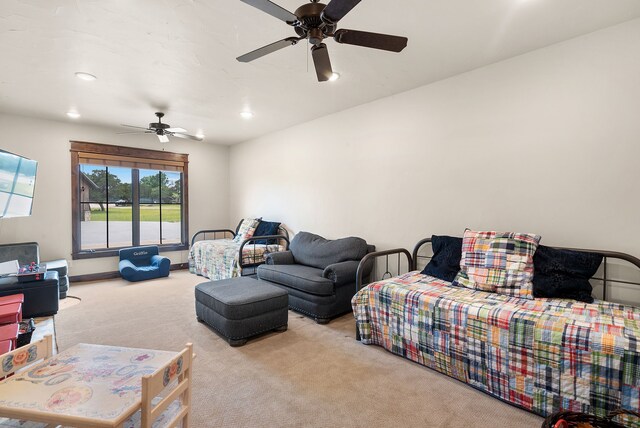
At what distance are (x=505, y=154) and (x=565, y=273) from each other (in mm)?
1146

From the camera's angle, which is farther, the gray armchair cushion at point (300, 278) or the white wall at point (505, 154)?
the gray armchair cushion at point (300, 278)

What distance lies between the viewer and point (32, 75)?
3.10 m

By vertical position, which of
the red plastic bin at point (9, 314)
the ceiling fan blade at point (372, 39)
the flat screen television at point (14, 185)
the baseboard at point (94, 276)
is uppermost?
the ceiling fan blade at point (372, 39)

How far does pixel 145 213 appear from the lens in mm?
5816

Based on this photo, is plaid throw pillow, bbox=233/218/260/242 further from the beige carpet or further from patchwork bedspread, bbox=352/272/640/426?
patchwork bedspread, bbox=352/272/640/426

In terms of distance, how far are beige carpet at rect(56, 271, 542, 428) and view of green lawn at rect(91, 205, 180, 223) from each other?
7.18 ft

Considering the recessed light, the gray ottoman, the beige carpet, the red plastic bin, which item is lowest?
the beige carpet

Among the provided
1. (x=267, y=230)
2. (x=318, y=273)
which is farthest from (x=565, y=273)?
(x=267, y=230)

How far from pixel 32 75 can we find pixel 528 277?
497cm

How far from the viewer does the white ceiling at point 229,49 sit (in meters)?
2.08

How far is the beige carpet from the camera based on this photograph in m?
1.85

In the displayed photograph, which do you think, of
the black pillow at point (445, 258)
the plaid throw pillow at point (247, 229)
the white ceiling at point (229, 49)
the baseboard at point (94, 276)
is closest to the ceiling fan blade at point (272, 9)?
the white ceiling at point (229, 49)

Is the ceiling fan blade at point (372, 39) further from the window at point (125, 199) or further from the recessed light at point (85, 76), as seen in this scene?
the window at point (125, 199)

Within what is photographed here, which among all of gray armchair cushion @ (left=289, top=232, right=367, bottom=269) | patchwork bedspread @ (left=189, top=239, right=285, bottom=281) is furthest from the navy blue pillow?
gray armchair cushion @ (left=289, top=232, right=367, bottom=269)
